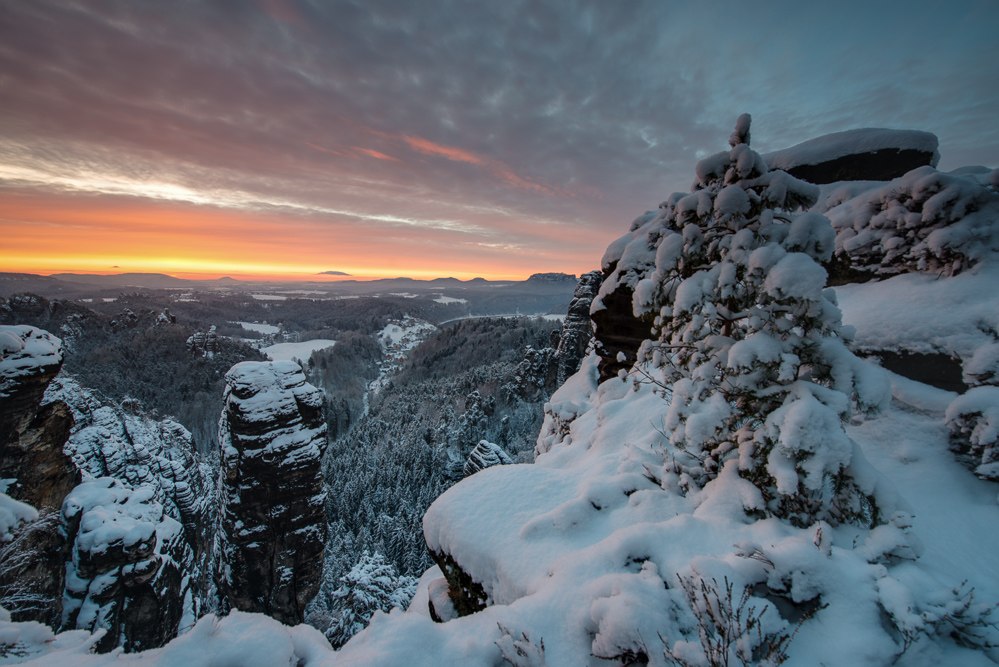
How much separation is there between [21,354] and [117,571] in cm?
733

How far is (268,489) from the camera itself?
13211mm

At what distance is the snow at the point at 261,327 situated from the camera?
161650 millimetres

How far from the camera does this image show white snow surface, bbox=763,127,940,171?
311 inches

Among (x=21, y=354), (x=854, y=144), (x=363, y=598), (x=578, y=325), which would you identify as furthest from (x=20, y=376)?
(x=578, y=325)

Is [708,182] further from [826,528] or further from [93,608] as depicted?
[93,608]

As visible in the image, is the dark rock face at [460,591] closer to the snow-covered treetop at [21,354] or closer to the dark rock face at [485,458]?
the dark rock face at [485,458]

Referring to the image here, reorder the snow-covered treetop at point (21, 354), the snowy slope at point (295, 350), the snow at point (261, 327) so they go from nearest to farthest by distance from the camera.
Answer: the snow-covered treetop at point (21, 354) < the snowy slope at point (295, 350) < the snow at point (261, 327)

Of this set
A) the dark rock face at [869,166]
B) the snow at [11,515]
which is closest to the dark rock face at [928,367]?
the dark rock face at [869,166]

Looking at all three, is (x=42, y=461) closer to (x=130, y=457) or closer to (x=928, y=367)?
(x=130, y=457)

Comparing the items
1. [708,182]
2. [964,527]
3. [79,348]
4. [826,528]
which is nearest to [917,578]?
[826,528]

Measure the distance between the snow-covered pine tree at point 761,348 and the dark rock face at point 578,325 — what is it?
57.2 ft

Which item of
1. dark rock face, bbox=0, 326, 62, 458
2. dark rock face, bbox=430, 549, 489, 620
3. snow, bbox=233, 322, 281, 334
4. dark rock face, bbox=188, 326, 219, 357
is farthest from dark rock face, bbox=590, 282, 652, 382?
snow, bbox=233, 322, 281, 334

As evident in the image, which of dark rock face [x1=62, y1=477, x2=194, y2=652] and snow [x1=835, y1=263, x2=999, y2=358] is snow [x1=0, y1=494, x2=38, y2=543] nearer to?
dark rock face [x1=62, y1=477, x2=194, y2=652]

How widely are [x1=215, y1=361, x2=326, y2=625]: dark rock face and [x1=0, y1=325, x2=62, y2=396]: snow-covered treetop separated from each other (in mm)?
4578
